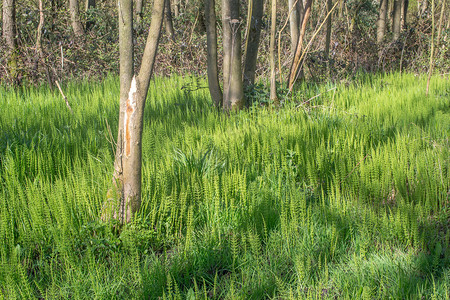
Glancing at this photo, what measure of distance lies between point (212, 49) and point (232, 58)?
0.35m

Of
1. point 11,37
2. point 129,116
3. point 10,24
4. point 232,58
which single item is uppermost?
point 10,24

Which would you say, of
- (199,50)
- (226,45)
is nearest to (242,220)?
(226,45)

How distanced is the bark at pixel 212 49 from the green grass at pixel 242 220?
3.69ft

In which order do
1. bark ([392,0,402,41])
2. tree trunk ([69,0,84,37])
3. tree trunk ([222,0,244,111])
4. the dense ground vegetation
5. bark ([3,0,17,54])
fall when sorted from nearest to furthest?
1. tree trunk ([222,0,244,111])
2. bark ([3,0,17,54])
3. the dense ground vegetation
4. bark ([392,0,402,41])
5. tree trunk ([69,0,84,37])

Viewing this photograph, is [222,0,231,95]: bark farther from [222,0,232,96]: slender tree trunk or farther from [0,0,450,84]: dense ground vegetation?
[0,0,450,84]: dense ground vegetation

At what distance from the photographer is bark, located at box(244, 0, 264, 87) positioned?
15.3ft

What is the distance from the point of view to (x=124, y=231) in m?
1.83

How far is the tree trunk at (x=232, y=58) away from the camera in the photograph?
4.11 meters

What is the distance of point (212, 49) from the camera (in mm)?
4375

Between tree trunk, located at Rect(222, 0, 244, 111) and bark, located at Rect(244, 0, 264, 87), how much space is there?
45 centimetres

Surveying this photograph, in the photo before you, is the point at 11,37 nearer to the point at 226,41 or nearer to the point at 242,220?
the point at 226,41

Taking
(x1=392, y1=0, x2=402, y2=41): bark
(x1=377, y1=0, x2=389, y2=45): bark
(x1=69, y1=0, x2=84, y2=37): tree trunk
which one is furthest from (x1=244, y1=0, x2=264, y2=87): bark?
(x1=69, y1=0, x2=84, y2=37): tree trunk

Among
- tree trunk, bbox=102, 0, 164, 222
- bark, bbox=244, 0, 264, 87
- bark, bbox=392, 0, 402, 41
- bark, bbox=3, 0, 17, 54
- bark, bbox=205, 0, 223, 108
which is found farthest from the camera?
bark, bbox=392, 0, 402, 41

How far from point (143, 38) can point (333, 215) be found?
7.73 metres
